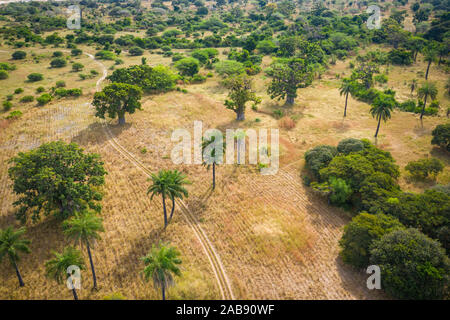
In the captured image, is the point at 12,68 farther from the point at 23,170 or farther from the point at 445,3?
the point at 445,3

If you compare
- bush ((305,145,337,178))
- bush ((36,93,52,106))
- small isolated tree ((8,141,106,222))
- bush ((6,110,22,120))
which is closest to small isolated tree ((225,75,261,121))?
bush ((305,145,337,178))

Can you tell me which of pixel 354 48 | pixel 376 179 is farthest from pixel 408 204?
pixel 354 48

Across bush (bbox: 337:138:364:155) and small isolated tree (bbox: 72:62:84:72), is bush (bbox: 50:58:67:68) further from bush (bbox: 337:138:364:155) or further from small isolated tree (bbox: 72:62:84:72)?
bush (bbox: 337:138:364:155)

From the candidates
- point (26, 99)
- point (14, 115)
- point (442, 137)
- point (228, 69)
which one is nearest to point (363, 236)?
point (442, 137)

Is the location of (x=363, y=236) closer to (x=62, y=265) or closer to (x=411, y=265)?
→ (x=411, y=265)

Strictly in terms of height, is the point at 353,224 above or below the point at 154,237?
above
